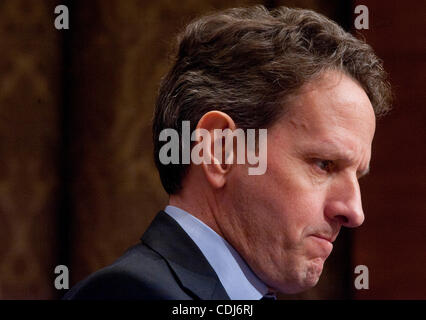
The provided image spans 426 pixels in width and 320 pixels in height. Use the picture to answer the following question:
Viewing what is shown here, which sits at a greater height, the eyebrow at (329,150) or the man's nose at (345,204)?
the eyebrow at (329,150)

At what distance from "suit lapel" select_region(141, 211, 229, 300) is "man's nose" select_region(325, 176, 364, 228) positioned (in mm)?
204

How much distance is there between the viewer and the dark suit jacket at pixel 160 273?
1.00 m

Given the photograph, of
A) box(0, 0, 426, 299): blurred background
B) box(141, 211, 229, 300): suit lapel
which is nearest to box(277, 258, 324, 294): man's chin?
box(141, 211, 229, 300): suit lapel

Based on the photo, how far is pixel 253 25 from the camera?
3.92ft

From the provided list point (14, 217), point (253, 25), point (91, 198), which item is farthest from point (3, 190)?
point (253, 25)

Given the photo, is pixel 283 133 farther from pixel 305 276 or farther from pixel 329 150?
pixel 305 276

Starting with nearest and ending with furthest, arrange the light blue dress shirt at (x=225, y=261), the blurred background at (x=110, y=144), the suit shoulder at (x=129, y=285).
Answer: the suit shoulder at (x=129, y=285)
the light blue dress shirt at (x=225, y=261)
the blurred background at (x=110, y=144)

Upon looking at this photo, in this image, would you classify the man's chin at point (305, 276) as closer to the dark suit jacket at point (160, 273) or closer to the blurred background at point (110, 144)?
the dark suit jacket at point (160, 273)

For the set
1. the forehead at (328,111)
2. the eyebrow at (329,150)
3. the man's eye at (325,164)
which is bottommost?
the man's eye at (325,164)

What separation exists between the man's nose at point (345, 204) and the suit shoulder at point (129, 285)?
0.87 ft

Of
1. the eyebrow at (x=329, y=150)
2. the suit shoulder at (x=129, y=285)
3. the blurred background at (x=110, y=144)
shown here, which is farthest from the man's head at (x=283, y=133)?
the blurred background at (x=110, y=144)

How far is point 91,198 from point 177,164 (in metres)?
0.88

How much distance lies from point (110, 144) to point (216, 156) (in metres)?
0.96

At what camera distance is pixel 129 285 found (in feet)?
3.28
